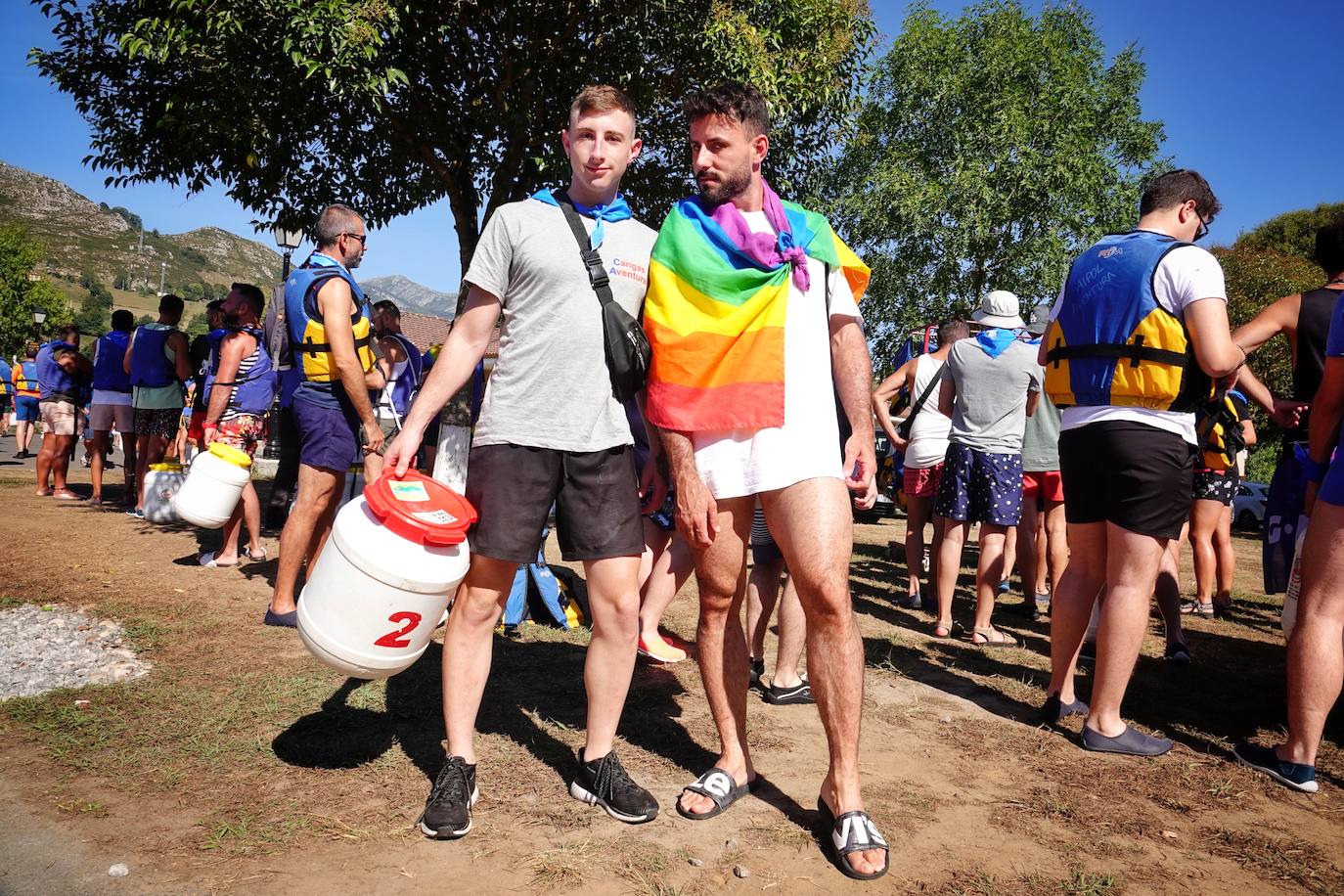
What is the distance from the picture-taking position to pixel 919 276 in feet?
77.8

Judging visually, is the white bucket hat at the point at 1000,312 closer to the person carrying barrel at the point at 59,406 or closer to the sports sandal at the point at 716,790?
the sports sandal at the point at 716,790

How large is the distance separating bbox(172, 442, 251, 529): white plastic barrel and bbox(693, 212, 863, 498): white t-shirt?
4.17 meters

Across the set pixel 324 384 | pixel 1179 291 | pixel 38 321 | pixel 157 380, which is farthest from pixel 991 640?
pixel 38 321

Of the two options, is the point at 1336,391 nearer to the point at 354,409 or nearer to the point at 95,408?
the point at 354,409

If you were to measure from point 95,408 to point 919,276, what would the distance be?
19792 mm

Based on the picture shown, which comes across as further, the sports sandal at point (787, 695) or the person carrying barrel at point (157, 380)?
the person carrying barrel at point (157, 380)

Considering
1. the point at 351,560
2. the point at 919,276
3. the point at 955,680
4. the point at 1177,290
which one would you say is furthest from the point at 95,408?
the point at 919,276

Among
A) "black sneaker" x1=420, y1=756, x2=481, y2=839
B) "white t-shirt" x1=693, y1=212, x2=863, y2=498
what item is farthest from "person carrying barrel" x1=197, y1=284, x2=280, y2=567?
"white t-shirt" x1=693, y1=212, x2=863, y2=498

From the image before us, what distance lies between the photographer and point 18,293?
198 feet

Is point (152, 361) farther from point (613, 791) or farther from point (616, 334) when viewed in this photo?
point (613, 791)

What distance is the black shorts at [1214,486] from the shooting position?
6.62 meters

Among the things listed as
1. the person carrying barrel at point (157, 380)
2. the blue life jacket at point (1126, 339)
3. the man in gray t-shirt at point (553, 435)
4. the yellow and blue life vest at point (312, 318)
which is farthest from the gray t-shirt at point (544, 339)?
the person carrying barrel at point (157, 380)

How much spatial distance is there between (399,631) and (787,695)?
1985 millimetres

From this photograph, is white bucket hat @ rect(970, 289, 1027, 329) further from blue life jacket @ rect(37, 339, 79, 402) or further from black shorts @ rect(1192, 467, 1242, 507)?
blue life jacket @ rect(37, 339, 79, 402)
